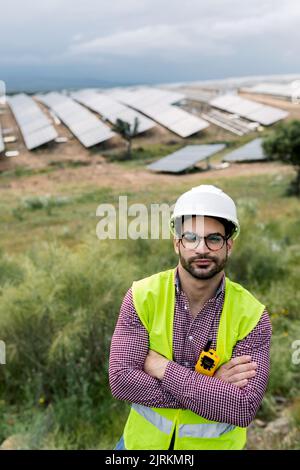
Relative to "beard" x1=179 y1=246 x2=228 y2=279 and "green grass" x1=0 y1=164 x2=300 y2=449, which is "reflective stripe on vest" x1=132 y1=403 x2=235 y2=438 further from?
"green grass" x1=0 y1=164 x2=300 y2=449

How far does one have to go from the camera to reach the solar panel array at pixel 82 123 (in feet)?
119

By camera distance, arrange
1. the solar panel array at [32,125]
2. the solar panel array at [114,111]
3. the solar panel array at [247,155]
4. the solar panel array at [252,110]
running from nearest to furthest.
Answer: the solar panel array at [247,155]
the solar panel array at [32,125]
the solar panel array at [114,111]
the solar panel array at [252,110]

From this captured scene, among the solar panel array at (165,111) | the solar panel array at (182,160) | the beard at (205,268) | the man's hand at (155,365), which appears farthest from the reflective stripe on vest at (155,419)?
the solar panel array at (165,111)

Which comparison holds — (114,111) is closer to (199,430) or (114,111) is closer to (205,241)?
(205,241)

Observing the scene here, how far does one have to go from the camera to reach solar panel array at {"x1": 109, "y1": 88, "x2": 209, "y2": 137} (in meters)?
37.9

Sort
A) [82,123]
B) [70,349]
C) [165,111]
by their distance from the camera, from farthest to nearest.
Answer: [165,111] < [82,123] < [70,349]

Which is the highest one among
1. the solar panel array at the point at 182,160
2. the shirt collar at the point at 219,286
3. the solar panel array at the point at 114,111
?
the shirt collar at the point at 219,286

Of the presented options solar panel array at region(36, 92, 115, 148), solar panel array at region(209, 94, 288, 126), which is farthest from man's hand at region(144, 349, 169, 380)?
solar panel array at region(209, 94, 288, 126)

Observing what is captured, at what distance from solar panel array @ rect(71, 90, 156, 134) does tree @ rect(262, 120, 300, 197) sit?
1758 centimetres

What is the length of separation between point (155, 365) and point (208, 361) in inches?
10.7

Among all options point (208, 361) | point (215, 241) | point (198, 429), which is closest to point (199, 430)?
point (198, 429)

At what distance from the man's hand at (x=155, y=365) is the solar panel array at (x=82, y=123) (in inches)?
1322

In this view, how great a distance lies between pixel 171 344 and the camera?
2.59 meters

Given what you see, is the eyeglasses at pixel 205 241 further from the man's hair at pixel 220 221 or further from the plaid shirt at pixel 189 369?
the plaid shirt at pixel 189 369
